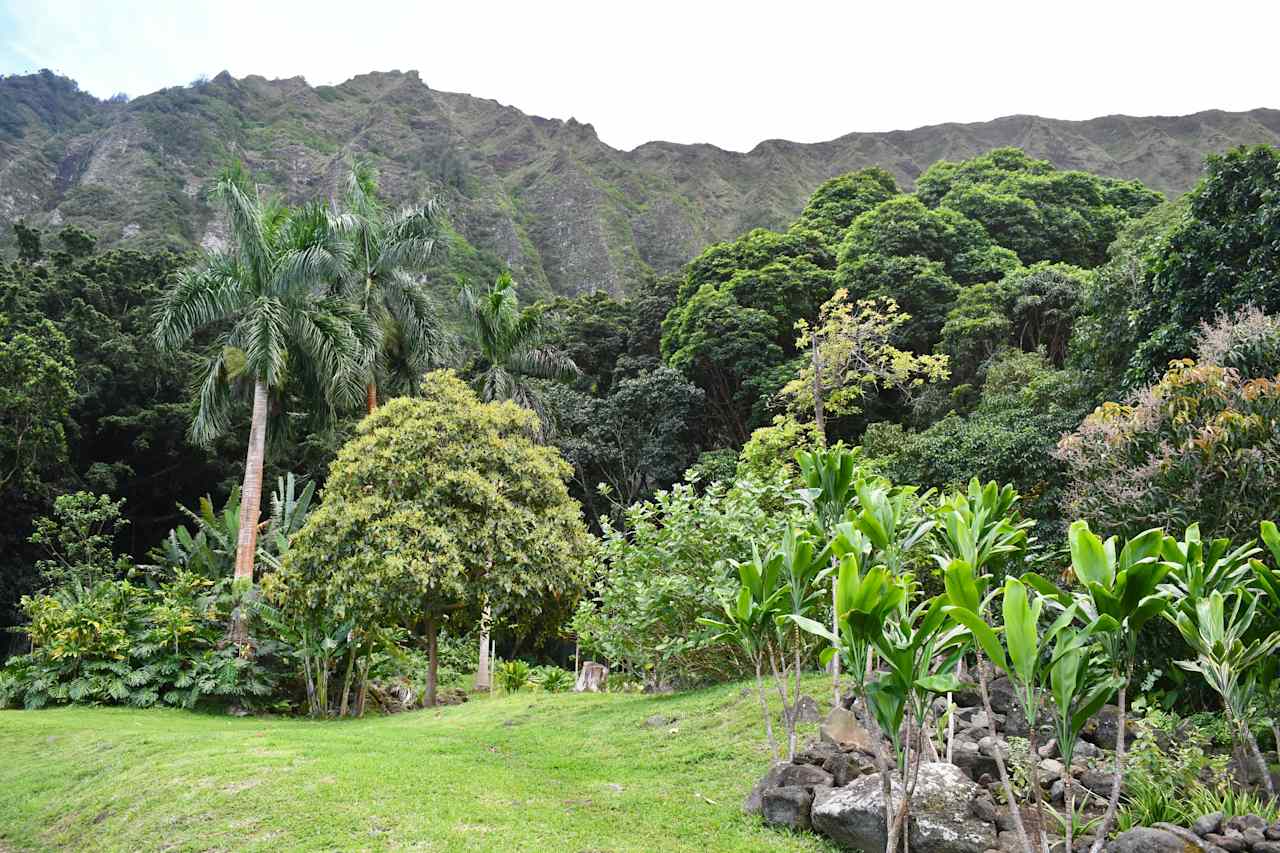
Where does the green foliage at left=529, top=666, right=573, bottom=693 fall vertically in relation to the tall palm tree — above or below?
below

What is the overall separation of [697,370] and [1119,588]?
2601 centimetres

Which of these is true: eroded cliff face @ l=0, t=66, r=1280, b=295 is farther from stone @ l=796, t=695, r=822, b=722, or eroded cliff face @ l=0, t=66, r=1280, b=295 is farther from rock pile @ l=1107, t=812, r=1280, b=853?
rock pile @ l=1107, t=812, r=1280, b=853

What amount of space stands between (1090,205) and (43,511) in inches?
1615

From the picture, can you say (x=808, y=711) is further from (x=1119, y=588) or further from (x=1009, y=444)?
(x=1009, y=444)

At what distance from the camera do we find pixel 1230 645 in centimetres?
446

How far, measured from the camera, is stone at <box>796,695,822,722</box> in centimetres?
816

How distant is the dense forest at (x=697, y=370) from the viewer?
405 inches

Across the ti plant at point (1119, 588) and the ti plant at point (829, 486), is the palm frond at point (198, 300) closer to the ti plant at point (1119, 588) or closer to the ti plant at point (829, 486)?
the ti plant at point (829, 486)

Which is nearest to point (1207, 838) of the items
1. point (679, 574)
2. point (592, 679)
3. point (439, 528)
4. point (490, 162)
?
point (679, 574)

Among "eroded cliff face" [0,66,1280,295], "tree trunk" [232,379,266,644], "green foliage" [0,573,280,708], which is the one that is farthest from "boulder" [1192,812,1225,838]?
"eroded cliff face" [0,66,1280,295]

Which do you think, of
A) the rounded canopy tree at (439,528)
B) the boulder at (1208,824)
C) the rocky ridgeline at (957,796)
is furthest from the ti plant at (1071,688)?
the rounded canopy tree at (439,528)

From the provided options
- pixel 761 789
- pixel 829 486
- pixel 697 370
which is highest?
pixel 697 370

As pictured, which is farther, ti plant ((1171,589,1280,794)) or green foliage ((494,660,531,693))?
green foliage ((494,660,531,693))

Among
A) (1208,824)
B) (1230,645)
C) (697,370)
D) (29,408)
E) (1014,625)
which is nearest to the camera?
(1014,625)
